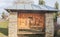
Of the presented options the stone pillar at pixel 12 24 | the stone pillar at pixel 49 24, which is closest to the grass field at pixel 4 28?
the stone pillar at pixel 12 24

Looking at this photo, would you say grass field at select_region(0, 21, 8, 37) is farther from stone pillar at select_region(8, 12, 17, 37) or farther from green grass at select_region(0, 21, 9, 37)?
stone pillar at select_region(8, 12, 17, 37)

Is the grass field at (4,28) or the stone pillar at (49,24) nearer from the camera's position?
the stone pillar at (49,24)

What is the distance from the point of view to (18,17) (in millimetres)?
3410

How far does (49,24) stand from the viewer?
11.0 ft

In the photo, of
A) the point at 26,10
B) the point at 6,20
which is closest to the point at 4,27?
the point at 6,20

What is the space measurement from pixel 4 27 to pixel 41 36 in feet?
3.53

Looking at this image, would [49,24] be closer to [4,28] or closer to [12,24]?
[12,24]

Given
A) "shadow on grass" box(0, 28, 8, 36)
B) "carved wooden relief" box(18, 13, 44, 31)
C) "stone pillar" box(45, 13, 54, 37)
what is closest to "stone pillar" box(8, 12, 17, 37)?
"carved wooden relief" box(18, 13, 44, 31)

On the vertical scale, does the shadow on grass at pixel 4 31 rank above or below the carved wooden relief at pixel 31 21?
below

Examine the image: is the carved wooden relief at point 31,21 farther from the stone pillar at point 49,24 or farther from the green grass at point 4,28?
the green grass at point 4,28

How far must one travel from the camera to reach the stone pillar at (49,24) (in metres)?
3.34

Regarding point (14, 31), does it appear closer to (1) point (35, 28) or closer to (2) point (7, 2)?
(1) point (35, 28)

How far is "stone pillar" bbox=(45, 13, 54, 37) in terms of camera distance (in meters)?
3.34

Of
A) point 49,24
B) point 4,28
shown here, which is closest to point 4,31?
point 4,28
